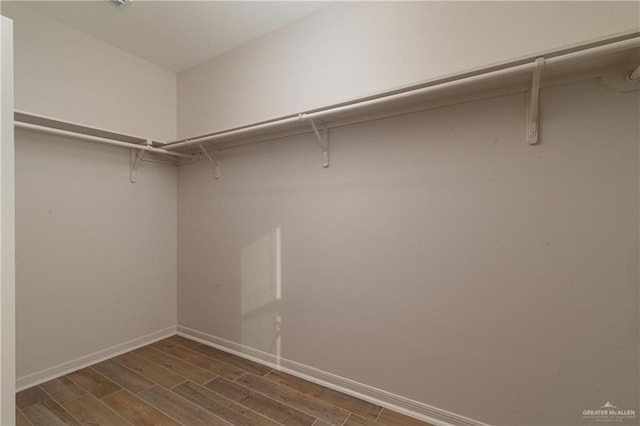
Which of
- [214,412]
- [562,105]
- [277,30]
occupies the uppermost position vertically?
[277,30]

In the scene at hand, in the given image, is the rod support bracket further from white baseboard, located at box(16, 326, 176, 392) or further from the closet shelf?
white baseboard, located at box(16, 326, 176, 392)

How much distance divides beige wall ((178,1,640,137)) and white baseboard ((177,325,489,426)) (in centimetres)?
192

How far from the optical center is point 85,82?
7.18ft

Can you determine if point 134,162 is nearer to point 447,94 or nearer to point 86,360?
point 86,360

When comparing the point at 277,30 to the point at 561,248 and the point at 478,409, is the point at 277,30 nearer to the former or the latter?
the point at 561,248

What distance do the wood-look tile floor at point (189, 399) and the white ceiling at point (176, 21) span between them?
270 centimetres

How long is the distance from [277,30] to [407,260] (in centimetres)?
205

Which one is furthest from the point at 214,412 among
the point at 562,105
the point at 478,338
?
the point at 562,105

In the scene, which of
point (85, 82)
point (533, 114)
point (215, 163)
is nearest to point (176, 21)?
point (85, 82)

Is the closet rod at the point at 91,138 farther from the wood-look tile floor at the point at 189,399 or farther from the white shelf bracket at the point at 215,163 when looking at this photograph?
the wood-look tile floor at the point at 189,399

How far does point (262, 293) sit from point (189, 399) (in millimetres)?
826

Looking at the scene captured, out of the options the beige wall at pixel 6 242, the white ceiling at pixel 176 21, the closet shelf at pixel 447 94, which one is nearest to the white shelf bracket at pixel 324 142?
the closet shelf at pixel 447 94

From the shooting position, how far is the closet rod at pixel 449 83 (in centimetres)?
108

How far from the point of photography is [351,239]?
186cm
